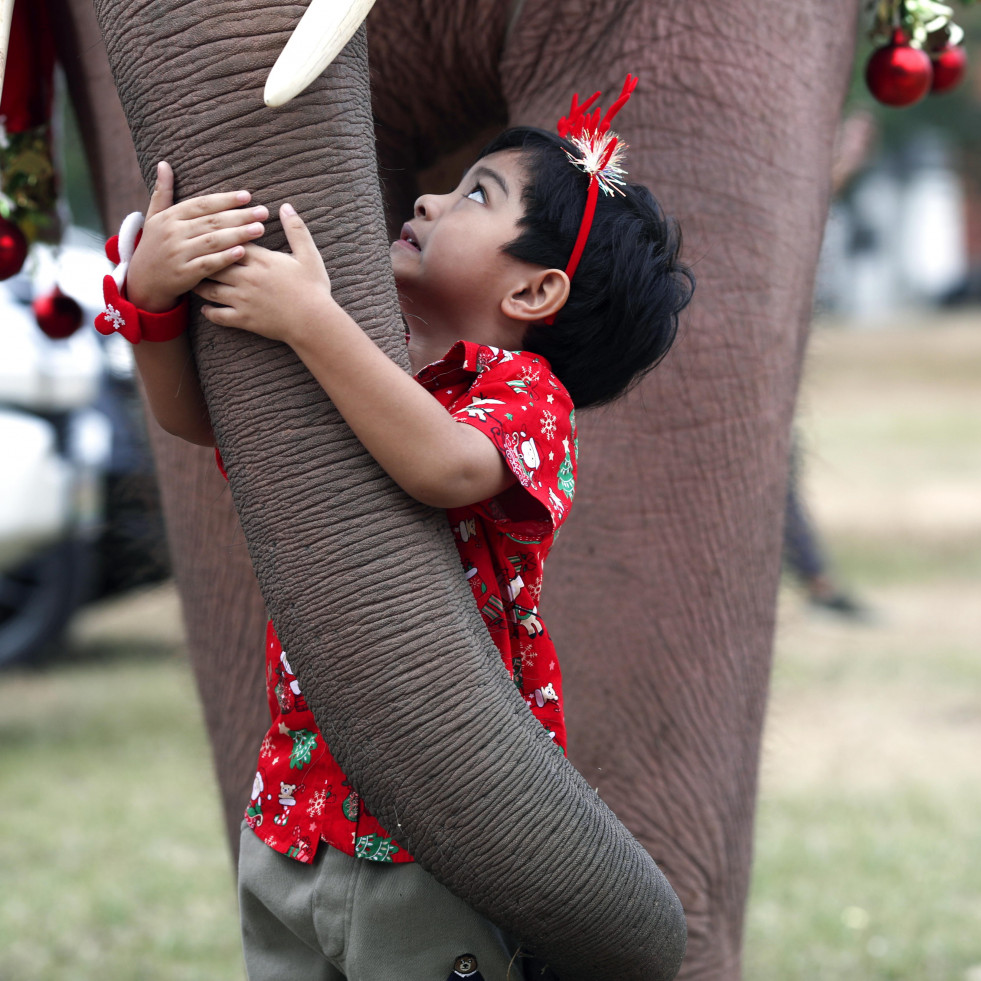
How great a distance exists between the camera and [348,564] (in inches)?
36.9

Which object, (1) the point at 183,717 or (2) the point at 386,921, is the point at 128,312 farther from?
(1) the point at 183,717

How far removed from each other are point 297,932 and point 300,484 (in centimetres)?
38

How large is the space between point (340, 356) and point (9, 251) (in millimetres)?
859

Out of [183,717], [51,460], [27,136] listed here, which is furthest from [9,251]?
[183,717]

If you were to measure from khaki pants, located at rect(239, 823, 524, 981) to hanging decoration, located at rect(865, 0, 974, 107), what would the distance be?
1.07m

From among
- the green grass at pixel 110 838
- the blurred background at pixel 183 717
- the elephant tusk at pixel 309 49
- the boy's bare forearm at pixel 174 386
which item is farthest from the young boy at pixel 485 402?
the green grass at pixel 110 838

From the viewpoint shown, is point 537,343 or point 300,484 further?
point 537,343

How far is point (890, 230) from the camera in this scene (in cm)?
2461

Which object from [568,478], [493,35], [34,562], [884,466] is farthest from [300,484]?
[884,466]

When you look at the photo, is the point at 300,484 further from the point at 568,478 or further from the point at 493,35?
the point at 493,35

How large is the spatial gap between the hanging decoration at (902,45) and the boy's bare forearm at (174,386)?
0.96 m

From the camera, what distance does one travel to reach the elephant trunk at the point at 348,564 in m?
0.93

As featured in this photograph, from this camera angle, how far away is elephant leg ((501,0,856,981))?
1.36m

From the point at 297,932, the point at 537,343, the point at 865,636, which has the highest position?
the point at 537,343
